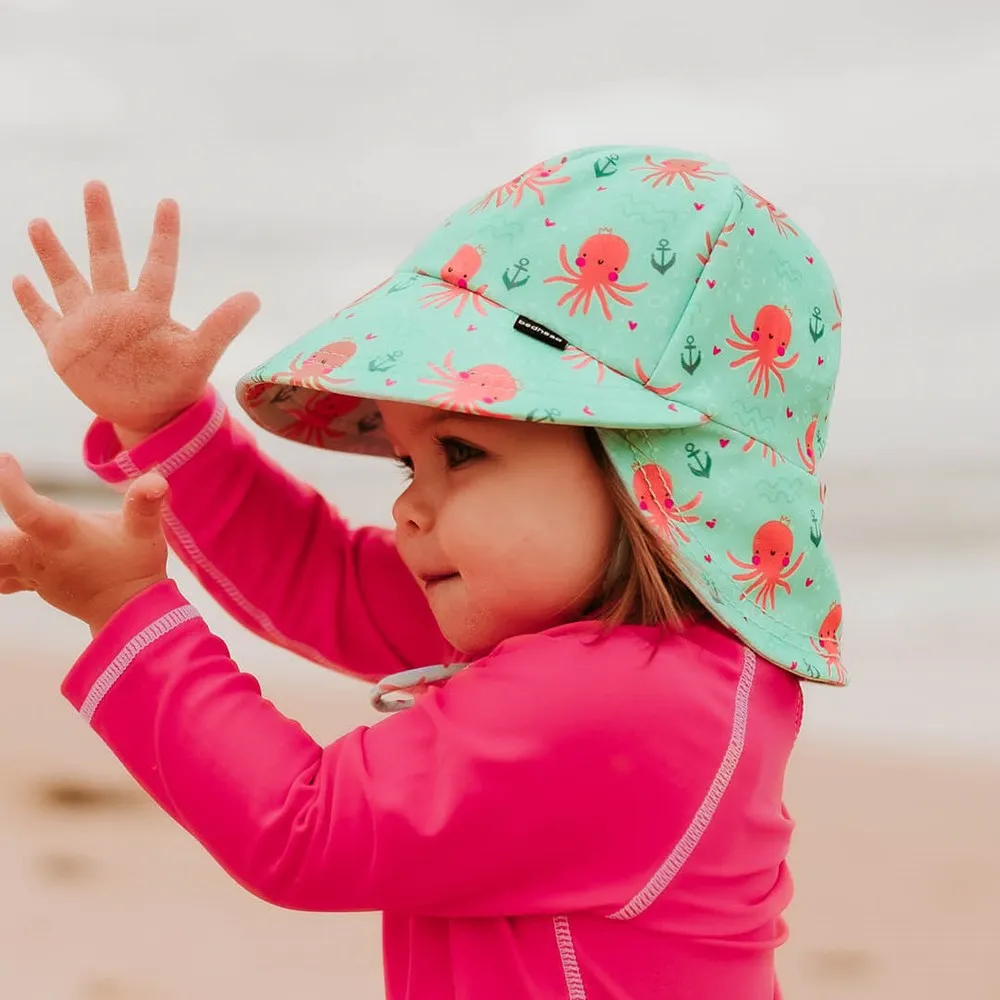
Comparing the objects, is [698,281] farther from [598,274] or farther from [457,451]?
[457,451]

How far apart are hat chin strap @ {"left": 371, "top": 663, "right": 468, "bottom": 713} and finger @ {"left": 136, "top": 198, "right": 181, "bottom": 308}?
14.3 inches

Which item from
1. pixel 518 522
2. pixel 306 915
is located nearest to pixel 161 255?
pixel 518 522

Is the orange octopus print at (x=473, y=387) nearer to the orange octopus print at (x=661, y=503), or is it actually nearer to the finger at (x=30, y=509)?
the orange octopus print at (x=661, y=503)

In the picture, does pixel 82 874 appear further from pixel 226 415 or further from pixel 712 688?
pixel 712 688

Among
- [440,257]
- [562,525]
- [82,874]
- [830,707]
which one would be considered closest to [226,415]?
[440,257]

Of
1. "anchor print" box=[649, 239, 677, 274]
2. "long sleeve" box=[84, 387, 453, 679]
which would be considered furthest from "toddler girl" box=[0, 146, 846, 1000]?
"long sleeve" box=[84, 387, 453, 679]

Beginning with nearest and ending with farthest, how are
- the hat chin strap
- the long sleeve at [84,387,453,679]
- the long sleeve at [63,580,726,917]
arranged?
the long sleeve at [63,580,726,917]
the hat chin strap
the long sleeve at [84,387,453,679]

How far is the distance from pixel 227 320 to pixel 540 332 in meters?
0.29

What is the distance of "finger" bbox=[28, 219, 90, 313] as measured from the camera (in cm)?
107

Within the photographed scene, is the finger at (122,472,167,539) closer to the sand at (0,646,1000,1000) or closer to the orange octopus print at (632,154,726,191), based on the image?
the orange octopus print at (632,154,726,191)

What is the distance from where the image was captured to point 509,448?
93 cm

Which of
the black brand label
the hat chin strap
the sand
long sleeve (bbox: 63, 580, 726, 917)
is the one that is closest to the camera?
long sleeve (bbox: 63, 580, 726, 917)

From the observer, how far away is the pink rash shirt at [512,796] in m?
0.83

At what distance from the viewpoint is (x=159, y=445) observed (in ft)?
3.74
